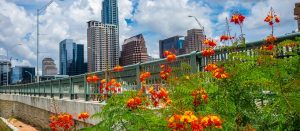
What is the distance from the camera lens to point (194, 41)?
814 centimetres

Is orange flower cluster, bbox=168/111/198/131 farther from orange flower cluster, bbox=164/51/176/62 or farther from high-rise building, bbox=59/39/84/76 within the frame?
high-rise building, bbox=59/39/84/76

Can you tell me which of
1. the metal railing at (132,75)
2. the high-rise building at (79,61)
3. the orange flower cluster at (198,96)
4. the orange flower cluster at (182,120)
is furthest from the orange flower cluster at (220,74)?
the high-rise building at (79,61)

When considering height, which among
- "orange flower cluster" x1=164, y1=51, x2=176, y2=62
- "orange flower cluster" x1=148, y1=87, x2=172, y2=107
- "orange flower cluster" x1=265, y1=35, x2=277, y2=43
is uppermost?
"orange flower cluster" x1=265, y1=35, x2=277, y2=43

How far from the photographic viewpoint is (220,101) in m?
4.96

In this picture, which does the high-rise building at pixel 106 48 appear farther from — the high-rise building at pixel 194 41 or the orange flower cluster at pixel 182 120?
the orange flower cluster at pixel 182 120

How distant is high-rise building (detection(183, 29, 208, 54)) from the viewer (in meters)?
7.19

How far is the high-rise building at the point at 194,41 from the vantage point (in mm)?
7188

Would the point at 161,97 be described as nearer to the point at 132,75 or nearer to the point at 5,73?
the point at 132,75

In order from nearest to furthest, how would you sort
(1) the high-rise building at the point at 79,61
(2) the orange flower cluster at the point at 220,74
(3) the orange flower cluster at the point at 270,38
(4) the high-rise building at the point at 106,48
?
(2) the orange flower cluster at the point at 220,74
(3) the orange flower cluster at the point at 270,38
(4) the high-rise building at the point at 106,48
(1) the high-rise building at the point at 79,61

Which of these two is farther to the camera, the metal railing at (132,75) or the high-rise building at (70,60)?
the high-rise building at (70,60)

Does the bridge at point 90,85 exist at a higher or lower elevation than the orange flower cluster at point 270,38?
lower

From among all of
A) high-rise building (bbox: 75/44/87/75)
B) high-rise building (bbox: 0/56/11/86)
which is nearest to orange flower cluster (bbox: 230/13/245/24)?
high-rise building (bbox: 0/56/11/86)

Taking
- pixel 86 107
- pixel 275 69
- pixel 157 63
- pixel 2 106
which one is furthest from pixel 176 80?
pixel 2 106

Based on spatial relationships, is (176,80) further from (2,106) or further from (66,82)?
(2,106)
